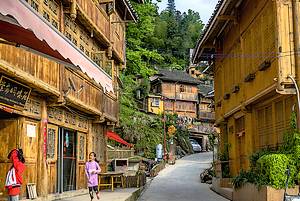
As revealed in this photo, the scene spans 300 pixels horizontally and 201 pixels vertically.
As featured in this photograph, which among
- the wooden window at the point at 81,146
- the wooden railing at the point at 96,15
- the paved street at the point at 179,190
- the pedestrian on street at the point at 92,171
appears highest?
the wooden railing at the point at 96,15

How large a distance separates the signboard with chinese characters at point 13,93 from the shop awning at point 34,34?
6.10 meters

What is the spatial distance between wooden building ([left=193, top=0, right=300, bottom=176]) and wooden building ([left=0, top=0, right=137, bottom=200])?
5462 millimetres

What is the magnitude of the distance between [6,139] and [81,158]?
752 centimetres

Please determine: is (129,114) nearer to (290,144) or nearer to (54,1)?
(54,1)

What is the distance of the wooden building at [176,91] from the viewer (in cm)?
7019

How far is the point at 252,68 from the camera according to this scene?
53.5 ft

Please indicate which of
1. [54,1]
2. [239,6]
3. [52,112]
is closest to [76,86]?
[52,112]

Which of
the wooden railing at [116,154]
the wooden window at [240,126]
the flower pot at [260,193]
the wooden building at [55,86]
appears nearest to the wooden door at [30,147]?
the wooden building at [55,86]

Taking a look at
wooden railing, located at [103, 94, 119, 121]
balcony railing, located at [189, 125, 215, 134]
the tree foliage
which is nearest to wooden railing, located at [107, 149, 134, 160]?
the tree foliage

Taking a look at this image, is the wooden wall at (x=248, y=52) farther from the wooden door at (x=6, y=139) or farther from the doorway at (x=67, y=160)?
the wooden door at (x=6, y=139)

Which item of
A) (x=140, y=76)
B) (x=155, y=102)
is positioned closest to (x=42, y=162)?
(x=140, y=76)

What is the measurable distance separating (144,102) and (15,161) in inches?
2149

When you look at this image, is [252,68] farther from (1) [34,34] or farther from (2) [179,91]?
(2) [179,91]

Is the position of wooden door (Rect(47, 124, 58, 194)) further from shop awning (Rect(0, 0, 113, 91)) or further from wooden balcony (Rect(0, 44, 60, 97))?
shop awning (Rect(0, 0, 113, 91))
